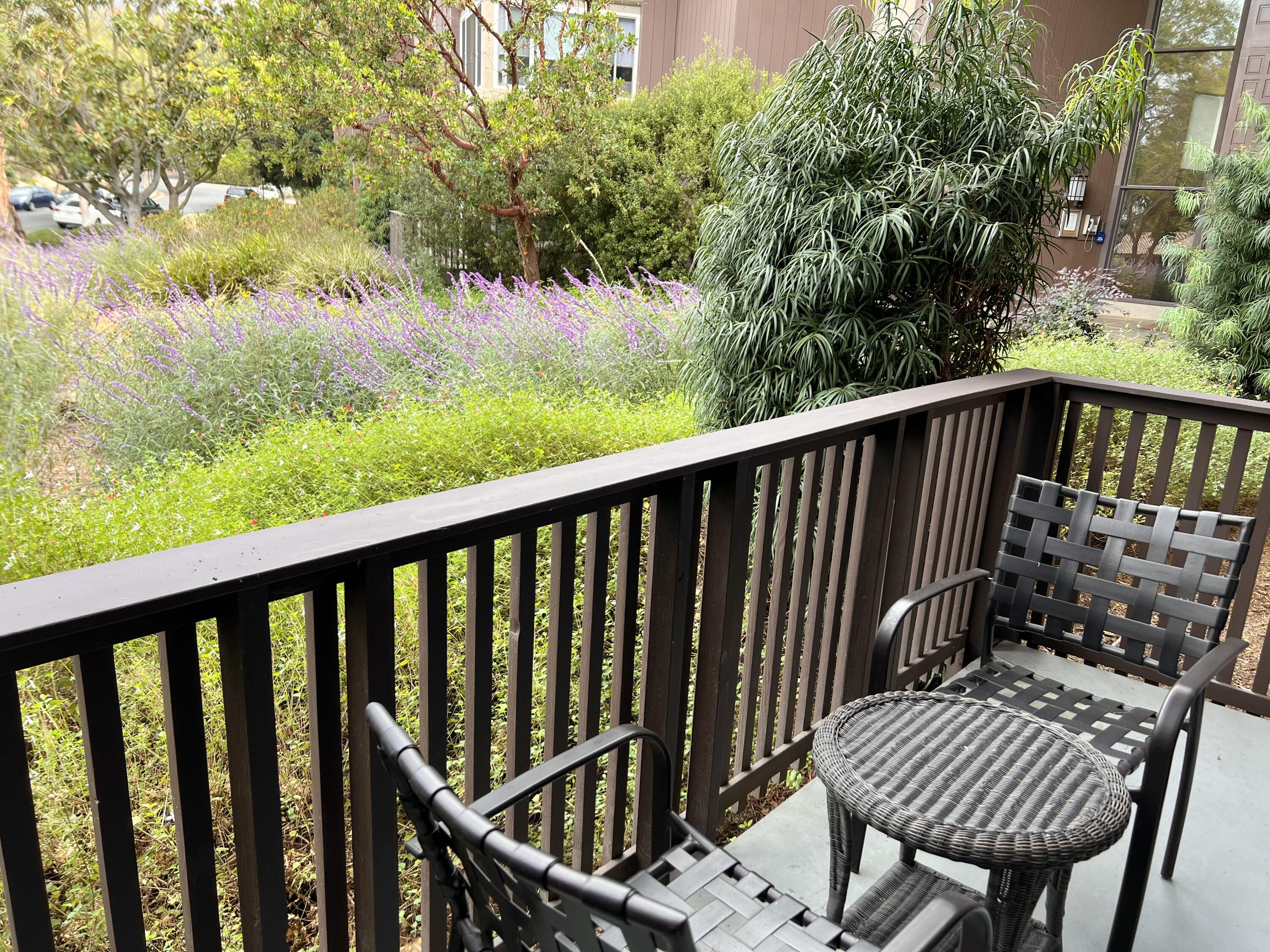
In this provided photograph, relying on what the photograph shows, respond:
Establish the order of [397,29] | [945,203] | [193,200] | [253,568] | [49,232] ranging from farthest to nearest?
[193,200], [49,232], [397,29], [945,203], [253,568]

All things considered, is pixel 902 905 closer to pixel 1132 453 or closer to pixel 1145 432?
pixel 1132 453

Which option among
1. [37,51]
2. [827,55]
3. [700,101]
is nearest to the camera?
[827,55]

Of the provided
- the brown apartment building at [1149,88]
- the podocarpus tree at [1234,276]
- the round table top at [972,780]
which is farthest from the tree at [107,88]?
the round table top at [972,780]

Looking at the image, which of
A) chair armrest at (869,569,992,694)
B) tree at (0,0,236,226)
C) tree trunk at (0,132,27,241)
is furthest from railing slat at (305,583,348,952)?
tree trunk at (0,132,27,241)

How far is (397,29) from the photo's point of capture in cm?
→ 877

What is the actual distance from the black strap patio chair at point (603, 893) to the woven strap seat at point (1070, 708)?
504 mm

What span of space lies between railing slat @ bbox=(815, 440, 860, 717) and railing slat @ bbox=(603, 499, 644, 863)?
2.50 feet

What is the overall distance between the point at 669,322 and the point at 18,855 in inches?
198

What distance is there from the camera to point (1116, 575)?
2.00 metres

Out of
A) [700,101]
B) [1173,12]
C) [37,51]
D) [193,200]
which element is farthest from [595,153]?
[193,200]

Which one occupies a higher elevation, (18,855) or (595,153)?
(595,153)

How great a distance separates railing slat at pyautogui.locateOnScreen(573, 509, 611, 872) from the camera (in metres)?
1.54

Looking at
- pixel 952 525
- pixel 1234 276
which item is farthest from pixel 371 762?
pixel 1234 276

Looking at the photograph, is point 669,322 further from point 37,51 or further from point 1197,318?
point 37,51
